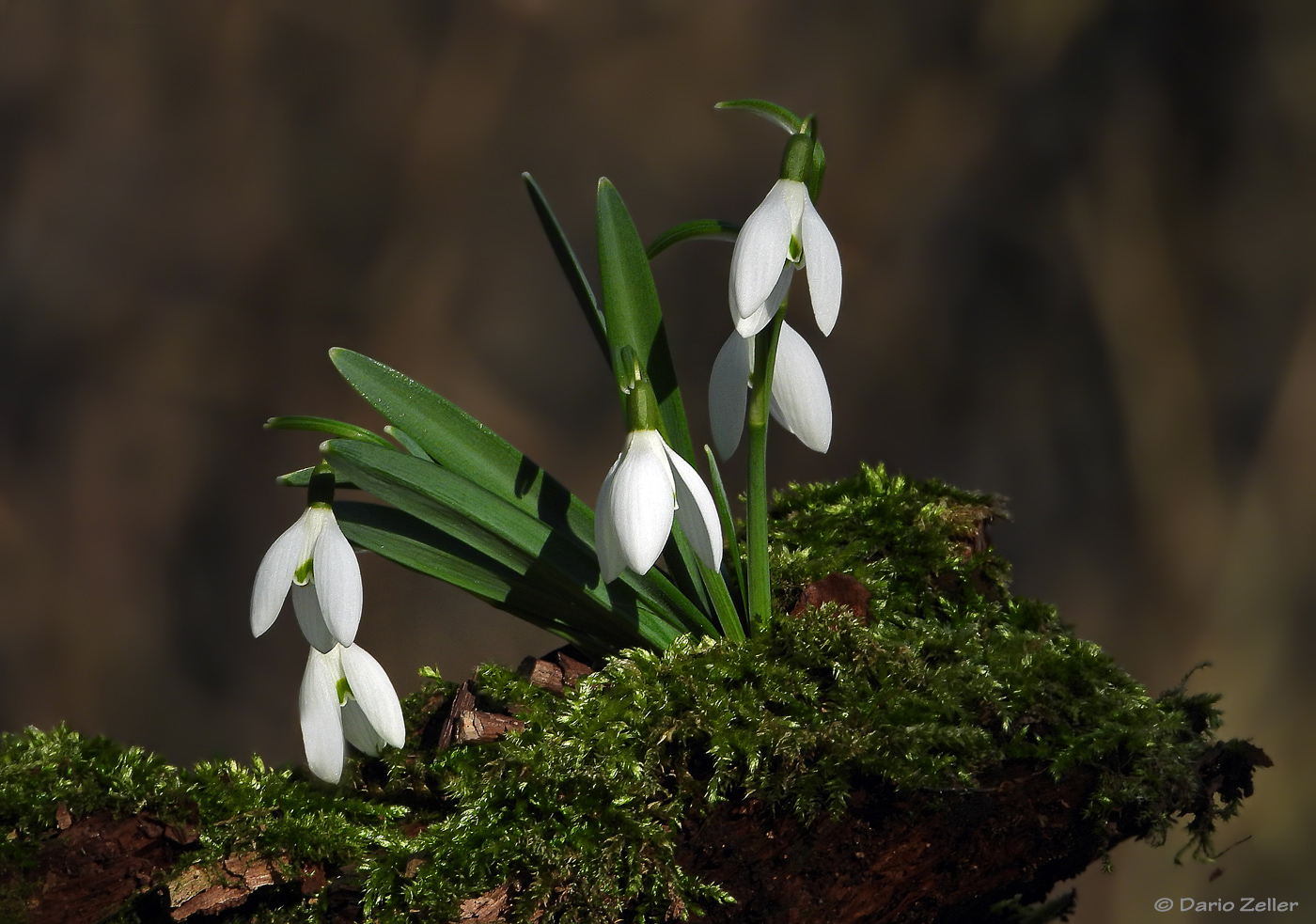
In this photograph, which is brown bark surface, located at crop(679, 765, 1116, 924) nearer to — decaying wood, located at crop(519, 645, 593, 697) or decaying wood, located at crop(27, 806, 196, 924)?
decaying wood, located at crop(519, 645, 593, 697)

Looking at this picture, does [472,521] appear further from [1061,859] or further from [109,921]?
[1061,859]

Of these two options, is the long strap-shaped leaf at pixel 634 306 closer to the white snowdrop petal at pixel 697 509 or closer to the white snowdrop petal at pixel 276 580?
the white snowdrop petal at pixel 697 509

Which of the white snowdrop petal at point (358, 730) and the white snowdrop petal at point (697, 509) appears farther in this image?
the white snowdrop petal at point (358, 730)

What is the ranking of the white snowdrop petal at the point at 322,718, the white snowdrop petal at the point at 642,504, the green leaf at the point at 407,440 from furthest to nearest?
the green leaf at the point at 407,440 < the white snowdrop petal at the point at 322,718 < the white snowdrop petal at the point at 642,504

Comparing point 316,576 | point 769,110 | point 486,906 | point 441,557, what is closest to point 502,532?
point 441,557

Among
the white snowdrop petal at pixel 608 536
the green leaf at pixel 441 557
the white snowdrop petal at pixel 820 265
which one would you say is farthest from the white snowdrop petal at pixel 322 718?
the white snowdrop petal at pixel 820 265

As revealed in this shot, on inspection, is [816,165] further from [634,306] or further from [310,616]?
[310,616]
